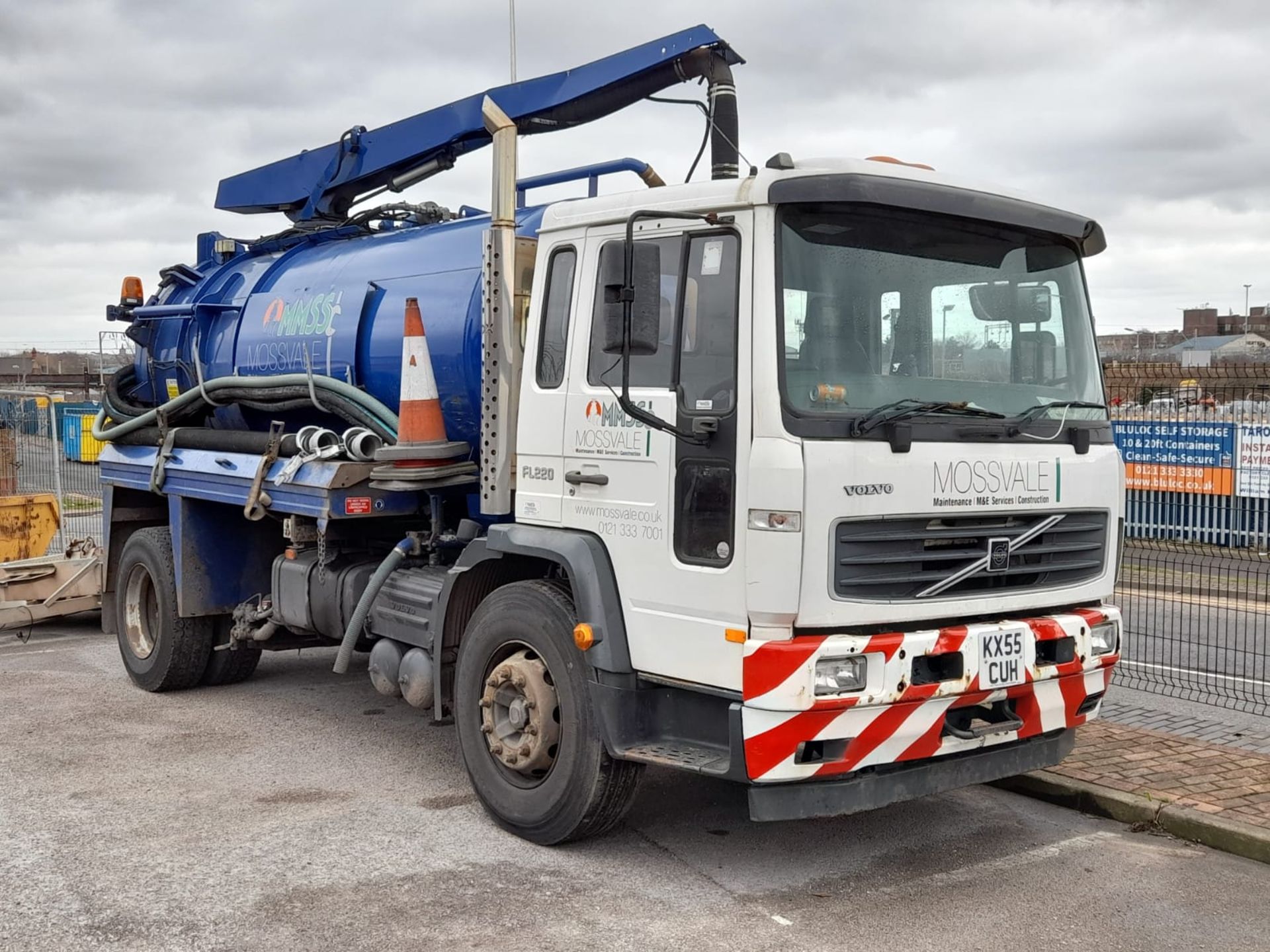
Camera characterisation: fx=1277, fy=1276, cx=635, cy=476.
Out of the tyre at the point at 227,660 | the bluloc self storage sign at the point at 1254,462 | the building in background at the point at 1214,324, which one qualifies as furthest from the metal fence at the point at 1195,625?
the building in background at the point at 1214,324

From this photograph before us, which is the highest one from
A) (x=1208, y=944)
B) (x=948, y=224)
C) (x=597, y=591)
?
(x=948, y=224)

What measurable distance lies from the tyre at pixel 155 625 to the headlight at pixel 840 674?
5199mm

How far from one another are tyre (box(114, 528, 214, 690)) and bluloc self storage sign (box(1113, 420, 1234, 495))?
10.1 meters

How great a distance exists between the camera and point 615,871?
5.12 metres

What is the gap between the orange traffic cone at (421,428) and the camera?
6391 millimetres

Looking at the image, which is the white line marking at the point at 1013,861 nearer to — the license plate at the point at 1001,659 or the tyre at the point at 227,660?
the license plate at the point at 1001,659

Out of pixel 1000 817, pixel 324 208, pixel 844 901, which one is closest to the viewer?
pixel 844 901

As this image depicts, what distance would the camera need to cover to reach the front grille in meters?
4.58

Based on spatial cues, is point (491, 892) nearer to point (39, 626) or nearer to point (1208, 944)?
point (1208, 944)

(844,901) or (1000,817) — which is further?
(1000,817)

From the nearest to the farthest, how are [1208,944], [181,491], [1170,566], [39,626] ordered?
[1208,944] < [181,491] < [1170,566] < [39,626]

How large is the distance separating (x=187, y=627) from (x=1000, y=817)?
17.1 feet

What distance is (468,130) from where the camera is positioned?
25.2ft

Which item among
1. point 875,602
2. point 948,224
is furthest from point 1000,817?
point 948,224
